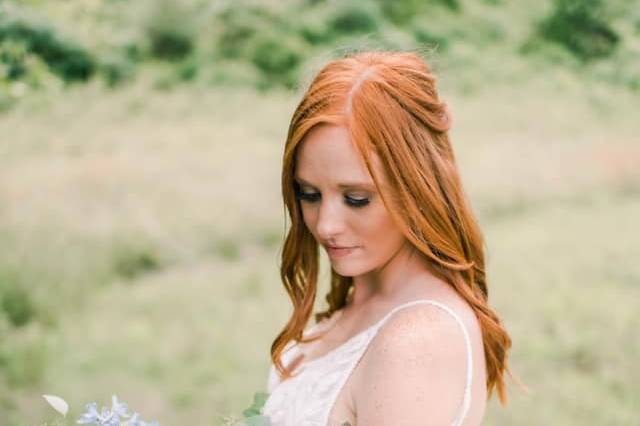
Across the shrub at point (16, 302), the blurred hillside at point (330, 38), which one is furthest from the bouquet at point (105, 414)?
the blurred hillside at point (330, 38)

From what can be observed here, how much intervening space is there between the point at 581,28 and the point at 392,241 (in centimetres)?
586

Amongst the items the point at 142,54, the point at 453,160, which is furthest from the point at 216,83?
the point at 453,160

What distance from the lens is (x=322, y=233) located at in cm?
165

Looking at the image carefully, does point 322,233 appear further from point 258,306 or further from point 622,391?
point 258,306

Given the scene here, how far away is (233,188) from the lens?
301 inches

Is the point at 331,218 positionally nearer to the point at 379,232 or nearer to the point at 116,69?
the point at 379,232

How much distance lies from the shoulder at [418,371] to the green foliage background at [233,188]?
2.65 m

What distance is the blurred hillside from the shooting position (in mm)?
6876

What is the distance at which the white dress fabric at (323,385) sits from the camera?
157 cm

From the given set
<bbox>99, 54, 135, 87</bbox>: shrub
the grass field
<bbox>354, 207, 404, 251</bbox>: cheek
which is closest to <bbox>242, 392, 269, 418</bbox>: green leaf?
<bbox>354, 207, 404, 251</bbox>: cheek

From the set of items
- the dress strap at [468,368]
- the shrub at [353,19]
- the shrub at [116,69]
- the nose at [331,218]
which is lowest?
the dress strap at [468,368]

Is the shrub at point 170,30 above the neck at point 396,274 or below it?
above

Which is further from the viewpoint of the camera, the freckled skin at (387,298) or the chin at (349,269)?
the chin at (349,269)

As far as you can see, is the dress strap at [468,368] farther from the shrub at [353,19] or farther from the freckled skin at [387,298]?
the shrub at [353,19]
